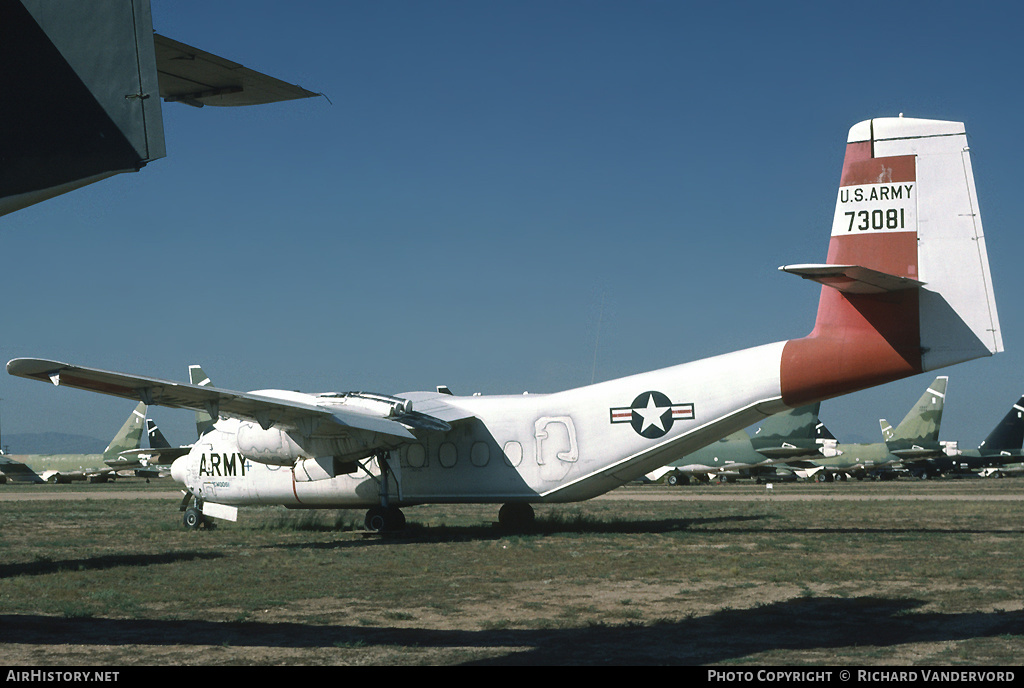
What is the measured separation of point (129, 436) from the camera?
67188 millimetres

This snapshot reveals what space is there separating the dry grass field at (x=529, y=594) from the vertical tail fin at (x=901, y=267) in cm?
329

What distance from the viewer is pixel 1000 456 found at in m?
57.0

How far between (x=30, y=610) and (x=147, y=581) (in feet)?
8.25

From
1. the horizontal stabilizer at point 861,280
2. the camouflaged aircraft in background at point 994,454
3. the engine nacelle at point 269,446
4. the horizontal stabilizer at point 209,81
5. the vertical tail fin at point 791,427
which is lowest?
the camouflaged aircraft in background at point 994,454

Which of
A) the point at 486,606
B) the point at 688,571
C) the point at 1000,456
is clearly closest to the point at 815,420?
the point at 1000,456

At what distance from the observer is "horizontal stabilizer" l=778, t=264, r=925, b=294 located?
10867mm

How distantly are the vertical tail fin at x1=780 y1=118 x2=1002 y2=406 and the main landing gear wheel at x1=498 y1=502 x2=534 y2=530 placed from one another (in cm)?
739

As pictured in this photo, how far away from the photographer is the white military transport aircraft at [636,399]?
14383mm

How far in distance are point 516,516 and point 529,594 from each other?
31.7 ft

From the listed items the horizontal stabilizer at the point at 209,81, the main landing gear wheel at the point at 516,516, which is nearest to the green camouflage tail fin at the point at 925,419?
the main landing gear wheel at the point at 516,516

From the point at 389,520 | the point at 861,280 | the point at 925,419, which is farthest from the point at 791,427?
the point at 861,280

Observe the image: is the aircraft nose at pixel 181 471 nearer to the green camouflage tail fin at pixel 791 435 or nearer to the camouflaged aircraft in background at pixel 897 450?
the green camouflage tail fin at pixel 791 435

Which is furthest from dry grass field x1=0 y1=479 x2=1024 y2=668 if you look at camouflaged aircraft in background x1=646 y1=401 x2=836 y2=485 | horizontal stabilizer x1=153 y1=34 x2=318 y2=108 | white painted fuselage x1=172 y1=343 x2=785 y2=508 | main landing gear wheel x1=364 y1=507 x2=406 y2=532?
camouflaged aircraft in background x1=646 y1=401 x2=836 y2=485

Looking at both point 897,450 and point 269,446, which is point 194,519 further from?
point 897,450
